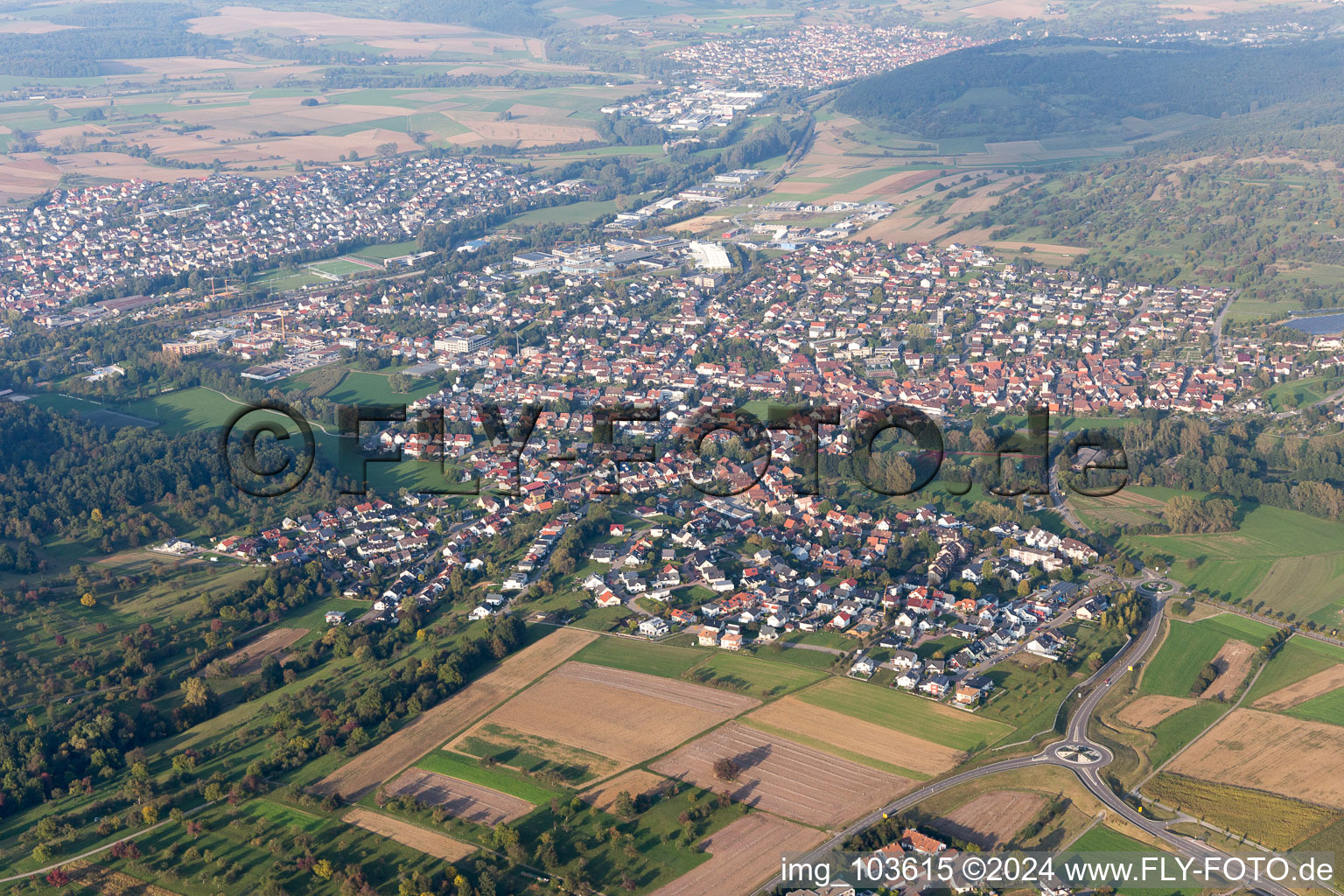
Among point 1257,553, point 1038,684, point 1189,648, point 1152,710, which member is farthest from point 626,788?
point 1257,553

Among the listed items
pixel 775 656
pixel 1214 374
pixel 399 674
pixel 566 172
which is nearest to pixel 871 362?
pixel 1214 374

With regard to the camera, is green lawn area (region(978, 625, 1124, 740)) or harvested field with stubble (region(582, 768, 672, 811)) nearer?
harvested field with stubble (region(582, 768, 672, 811))

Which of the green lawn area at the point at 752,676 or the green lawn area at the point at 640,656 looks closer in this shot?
the green lawn area at the point at 752,676

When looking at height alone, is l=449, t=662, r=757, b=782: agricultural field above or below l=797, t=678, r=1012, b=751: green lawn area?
below

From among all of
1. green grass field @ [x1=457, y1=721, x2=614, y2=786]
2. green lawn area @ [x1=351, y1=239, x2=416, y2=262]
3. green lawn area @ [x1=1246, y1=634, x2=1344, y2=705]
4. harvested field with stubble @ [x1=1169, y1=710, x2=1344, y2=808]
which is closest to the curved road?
harvested field with stubble @ [x1=1169, y1=710, x2=1344, y2=808]

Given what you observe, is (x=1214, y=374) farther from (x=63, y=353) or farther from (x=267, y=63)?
Result: (x=267, y=63)

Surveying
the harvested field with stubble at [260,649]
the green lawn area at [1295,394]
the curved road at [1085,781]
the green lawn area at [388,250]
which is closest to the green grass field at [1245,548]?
the curved road at [1085,781]

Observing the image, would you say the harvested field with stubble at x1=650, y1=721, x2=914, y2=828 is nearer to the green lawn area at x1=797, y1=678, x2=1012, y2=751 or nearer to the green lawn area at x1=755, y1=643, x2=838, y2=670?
the green lawn area at x1=797, y1=678, x2=1012, y2=751

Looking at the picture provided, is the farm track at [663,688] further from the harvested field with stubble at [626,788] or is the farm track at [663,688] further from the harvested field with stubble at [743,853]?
the harvested field with stubble at [743,853]
